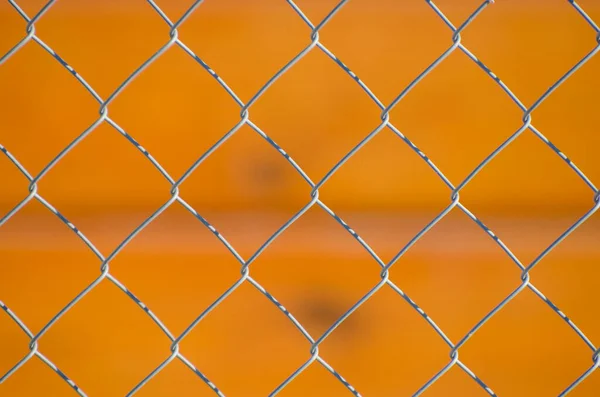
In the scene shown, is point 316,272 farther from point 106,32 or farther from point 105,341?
point 106,32

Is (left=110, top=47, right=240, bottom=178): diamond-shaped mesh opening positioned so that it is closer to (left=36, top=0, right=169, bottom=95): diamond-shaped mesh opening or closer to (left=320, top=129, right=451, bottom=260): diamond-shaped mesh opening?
(left=36, top=0, right=169, bottom=95): diamond-shaped mesh opening

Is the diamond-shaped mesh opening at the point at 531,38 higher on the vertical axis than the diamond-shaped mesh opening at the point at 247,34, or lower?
lower

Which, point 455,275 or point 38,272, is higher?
point 38,272

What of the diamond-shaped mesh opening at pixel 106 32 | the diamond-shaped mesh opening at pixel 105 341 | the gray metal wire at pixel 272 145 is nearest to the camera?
the gray metal wire at pixel 272 145

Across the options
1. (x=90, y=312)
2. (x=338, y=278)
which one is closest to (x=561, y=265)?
(x=338, y=278)

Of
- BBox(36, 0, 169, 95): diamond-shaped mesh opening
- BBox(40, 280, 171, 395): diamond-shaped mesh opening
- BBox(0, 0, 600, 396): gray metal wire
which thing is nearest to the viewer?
BBox(0, 0, 600, 396): gray metal wire

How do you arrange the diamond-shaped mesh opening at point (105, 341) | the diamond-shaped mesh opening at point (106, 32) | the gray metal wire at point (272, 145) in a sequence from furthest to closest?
the diamond-shaped mesh opening at point (105, 341), the diamond-shaped mesh opening at point (106, 32), the gray metal wire at point (272, 145)

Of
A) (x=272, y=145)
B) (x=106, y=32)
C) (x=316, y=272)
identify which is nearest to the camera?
(x=272, y=145)

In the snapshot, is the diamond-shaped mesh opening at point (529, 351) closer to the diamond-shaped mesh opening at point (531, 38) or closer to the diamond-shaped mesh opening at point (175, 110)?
the diamond-shaped mesh opening at point (531, 38)

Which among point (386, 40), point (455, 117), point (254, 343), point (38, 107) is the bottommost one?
point (254, 343)

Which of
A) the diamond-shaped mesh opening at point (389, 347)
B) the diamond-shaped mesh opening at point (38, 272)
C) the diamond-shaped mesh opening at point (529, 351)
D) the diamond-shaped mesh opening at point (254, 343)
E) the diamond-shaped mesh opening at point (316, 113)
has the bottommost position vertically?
the diamond-shaped mesh opening at point (529, 351)

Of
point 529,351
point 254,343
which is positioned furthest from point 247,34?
point 529,351

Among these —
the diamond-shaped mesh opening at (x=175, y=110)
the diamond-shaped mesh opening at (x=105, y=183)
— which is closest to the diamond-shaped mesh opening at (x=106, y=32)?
the diamond-shaped mesh opening at (x=175, y=110)

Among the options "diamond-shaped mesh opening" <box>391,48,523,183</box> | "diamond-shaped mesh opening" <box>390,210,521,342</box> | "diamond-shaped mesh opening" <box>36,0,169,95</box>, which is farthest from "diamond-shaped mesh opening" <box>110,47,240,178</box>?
"diamond-shaped mesh opening" <box>390,210,521,342</box>
